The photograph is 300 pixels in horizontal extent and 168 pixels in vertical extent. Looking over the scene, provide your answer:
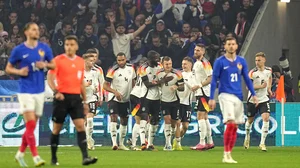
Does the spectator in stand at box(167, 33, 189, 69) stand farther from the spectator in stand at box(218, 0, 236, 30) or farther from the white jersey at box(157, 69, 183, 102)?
the white jersey at box(157, 69, 183, 102)

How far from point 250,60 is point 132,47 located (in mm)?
4112

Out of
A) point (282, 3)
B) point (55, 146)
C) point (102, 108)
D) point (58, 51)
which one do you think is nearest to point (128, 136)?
point (102, 108)

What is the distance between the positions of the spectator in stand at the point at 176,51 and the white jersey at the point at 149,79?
7.04 m

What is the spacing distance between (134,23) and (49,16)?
3.06m

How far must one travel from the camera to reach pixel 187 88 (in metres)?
28.6

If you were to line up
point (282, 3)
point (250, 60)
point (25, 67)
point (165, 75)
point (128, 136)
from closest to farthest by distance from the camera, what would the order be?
1. point (25, 67)
2. point (165, 75)
3. point (128, 136)
4. point (250, 60)
5. point (282, 3)

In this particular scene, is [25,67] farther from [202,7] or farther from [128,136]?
[202,7]

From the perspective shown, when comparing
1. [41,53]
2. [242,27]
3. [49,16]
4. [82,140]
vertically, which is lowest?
[82,140]

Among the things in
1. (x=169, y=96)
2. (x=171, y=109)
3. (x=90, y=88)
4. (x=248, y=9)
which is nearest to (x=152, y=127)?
(x=171, y=109)

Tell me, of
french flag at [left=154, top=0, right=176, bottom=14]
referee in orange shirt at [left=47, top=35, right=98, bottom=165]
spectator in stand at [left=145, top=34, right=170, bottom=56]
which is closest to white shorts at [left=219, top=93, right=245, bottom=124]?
referee in orange shirt at [left=47, top=35, right=98, bottom=165]

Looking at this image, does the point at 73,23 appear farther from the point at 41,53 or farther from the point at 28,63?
the point at 28,63

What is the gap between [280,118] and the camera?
105ft

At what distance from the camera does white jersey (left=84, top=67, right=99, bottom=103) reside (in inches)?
1102

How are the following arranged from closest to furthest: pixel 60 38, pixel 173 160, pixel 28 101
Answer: pixel 28 101 < pixel 173 160 < pixel 60 38
